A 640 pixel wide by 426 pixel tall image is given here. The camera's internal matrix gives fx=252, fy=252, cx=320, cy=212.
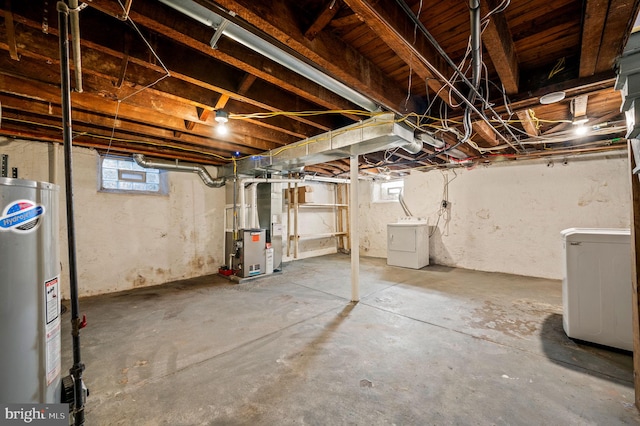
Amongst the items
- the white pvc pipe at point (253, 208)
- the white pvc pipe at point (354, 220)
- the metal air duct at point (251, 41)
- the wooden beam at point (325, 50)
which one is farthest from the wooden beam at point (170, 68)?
the white pvc pipe at point (253, 208)

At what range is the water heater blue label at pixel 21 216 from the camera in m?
0.86

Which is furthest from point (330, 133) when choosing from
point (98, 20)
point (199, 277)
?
point (199, 277)

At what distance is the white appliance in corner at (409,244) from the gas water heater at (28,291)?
15.5 feet

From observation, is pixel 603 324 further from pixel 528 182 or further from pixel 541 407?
pixel 528 182

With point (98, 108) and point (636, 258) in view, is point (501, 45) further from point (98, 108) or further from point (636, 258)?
point (98, 108)

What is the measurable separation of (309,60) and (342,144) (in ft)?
4.11

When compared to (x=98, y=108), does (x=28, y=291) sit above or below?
below

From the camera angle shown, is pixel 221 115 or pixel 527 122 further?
pixel 527 122


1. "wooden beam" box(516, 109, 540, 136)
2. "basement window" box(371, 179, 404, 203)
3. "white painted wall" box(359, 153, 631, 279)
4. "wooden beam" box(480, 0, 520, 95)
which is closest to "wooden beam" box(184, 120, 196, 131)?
"wooden beam" box(480, 0, 520, 95)

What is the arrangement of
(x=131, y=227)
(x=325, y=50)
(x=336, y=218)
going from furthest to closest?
(x=336, y=218) → (x=131, y=227) → (x=325, y=50)

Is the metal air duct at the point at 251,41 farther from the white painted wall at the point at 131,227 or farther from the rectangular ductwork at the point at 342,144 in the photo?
the white painted wall at the point at 131,227

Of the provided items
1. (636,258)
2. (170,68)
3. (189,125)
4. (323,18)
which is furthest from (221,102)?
(636,258)

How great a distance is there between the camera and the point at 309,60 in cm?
152

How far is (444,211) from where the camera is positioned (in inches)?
201
